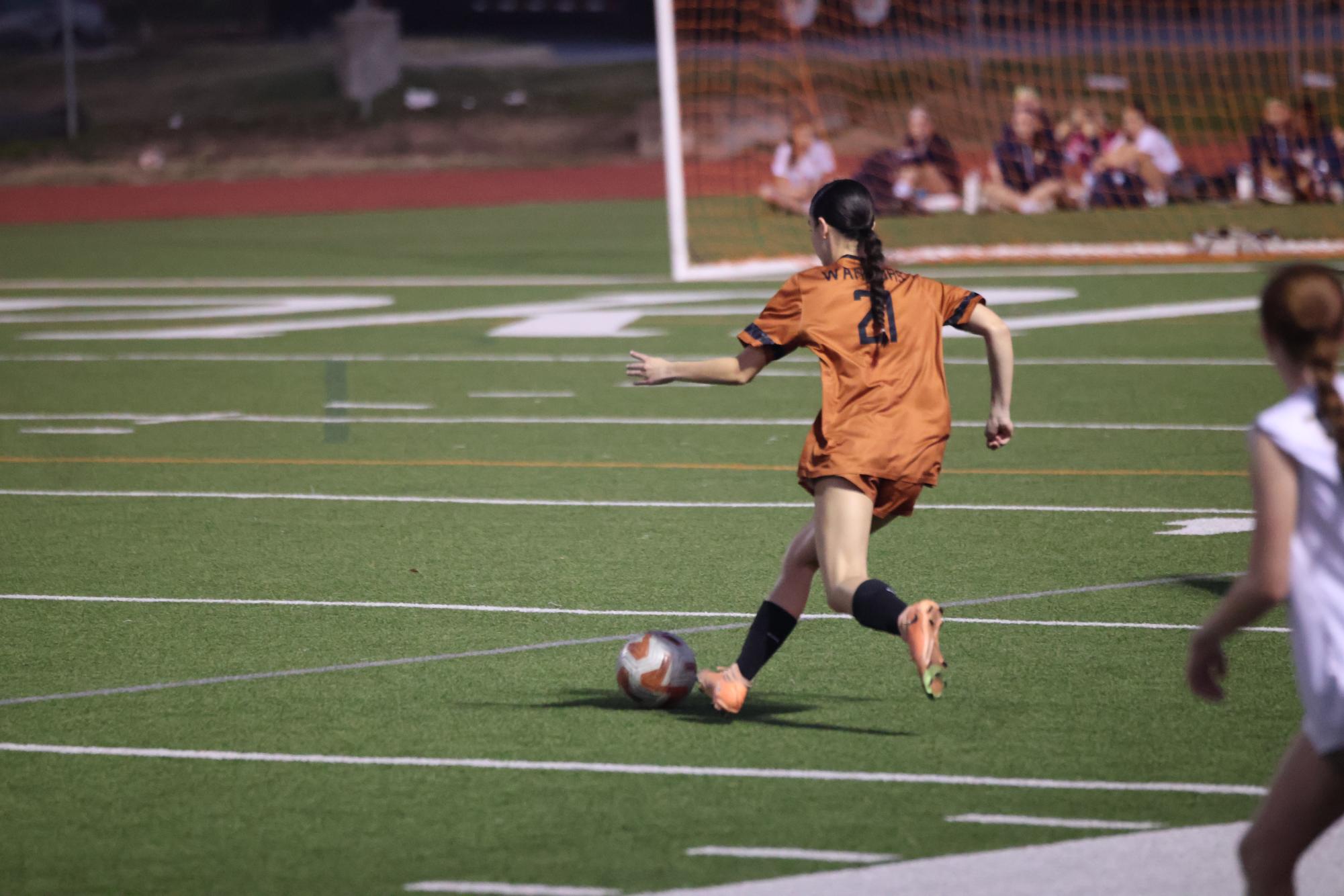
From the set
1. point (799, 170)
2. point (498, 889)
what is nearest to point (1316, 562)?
point (498, 889)

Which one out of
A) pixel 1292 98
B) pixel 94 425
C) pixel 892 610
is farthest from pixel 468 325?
pixel 1292 98

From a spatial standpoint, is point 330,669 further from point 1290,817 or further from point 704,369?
point 1290,817

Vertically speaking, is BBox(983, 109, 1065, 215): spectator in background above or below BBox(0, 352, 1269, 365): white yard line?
below

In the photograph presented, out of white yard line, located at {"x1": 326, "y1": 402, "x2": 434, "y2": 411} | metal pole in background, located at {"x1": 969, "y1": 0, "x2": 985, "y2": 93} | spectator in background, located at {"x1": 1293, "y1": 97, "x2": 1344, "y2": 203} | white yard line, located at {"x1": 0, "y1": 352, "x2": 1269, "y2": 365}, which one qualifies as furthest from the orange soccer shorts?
metal pole in background, located at {"x1": 969, "y1": 0, "x2": 985, "y2": 93}

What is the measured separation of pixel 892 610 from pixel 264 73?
4423 cm

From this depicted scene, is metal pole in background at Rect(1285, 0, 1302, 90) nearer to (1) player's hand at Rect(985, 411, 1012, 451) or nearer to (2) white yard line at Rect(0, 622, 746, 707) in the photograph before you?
(2) white yard line at Rect(0, 622, 746, 707)

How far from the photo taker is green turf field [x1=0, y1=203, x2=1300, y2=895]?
17.5ft

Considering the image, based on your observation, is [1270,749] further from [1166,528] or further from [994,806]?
[1166,528]

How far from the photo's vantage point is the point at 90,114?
45.3m

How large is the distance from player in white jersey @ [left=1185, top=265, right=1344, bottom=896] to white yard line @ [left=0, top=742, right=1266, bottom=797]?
5.99 ft

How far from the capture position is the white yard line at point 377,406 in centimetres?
1388

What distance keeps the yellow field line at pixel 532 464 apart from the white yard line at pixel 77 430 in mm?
871

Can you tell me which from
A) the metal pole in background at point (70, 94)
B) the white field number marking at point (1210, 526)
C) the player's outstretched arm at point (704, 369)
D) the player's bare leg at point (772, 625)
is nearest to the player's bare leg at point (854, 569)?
the player's bare leg at point (772, 625)

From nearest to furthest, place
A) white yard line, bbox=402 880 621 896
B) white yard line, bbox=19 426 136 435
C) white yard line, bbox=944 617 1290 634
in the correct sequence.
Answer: white yard line, bbox=402 880 621 896 → white yard line, bbox=944 617 1290 634 → white yard line, bbox=19 426 136 435
